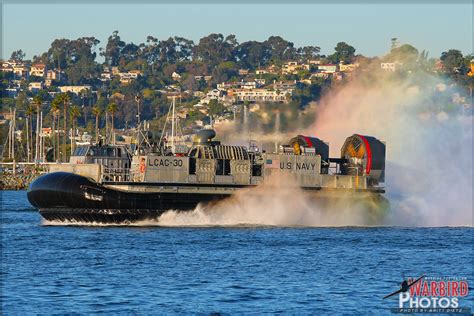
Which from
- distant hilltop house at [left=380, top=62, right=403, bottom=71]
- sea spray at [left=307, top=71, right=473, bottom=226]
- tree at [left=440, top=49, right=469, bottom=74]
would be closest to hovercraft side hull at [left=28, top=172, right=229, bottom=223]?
sea spray at [left=307, top=71, right=473, bottom=226]

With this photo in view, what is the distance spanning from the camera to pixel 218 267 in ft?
160

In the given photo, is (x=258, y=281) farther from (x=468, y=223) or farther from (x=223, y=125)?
(x=223, y=125)

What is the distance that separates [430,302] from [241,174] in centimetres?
2877

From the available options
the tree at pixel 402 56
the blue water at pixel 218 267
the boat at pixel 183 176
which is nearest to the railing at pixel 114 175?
the boat at pixel 183 176

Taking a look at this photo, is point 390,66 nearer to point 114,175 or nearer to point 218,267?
point 114,175

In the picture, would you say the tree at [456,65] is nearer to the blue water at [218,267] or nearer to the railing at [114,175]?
the railing at [114,175]

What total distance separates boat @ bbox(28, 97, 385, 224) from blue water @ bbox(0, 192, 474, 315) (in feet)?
5.50

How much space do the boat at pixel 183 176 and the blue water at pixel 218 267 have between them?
5.50 ft

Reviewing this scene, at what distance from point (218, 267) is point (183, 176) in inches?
745

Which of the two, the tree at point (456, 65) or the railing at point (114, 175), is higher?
the tree at point (456, 65)

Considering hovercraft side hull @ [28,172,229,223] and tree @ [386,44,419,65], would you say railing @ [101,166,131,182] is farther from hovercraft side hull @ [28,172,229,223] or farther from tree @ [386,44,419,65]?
tree @ [386,44,419,65]

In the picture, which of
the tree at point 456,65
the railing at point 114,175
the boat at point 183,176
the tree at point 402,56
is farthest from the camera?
the tree at point 456,65

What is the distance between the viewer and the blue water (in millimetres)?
40719

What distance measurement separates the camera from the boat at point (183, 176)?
6594cm
